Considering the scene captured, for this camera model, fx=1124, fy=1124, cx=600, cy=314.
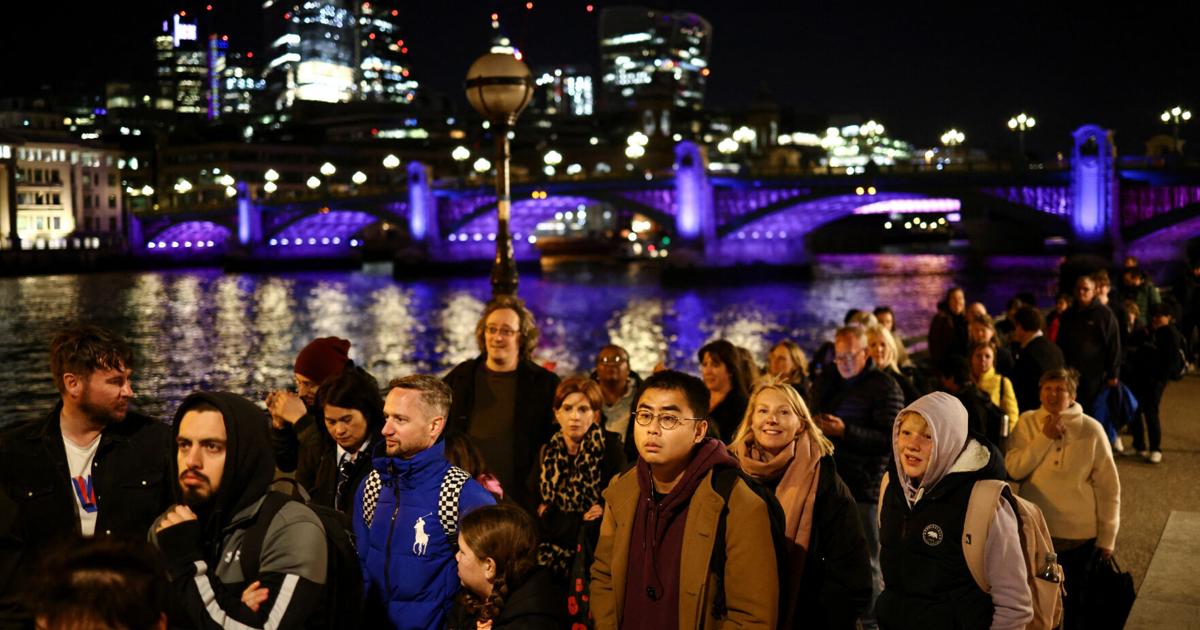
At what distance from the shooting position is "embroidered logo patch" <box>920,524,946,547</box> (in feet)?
11.7

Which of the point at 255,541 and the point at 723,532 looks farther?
the point at 723,532

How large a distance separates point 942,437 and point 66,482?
2887 millimetres

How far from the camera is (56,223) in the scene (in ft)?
281

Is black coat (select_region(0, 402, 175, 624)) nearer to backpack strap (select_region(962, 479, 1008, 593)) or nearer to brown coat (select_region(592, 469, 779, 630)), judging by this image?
brown coat (select_region(592, 469, 779, 630))

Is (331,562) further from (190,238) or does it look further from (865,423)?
(190,238)

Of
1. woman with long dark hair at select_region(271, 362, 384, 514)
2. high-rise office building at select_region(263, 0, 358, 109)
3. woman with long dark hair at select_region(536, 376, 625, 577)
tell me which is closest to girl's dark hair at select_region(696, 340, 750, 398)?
woman with long dark hair at select_region(536, 376, 625, 577)

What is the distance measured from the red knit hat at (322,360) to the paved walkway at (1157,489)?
3978mm

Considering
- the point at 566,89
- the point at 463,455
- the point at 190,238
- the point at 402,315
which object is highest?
the point at 566,89

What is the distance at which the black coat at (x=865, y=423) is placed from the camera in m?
5.76

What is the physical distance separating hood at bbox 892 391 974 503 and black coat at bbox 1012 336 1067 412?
482 cm

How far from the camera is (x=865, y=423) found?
19.7 ft

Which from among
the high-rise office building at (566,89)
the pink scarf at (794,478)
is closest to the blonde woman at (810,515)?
the pink scarf at (794,478)

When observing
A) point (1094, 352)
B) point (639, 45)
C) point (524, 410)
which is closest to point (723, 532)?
point (524, 410)

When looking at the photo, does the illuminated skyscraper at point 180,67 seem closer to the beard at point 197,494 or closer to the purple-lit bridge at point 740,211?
the purple-lit bridge at point 740,211
